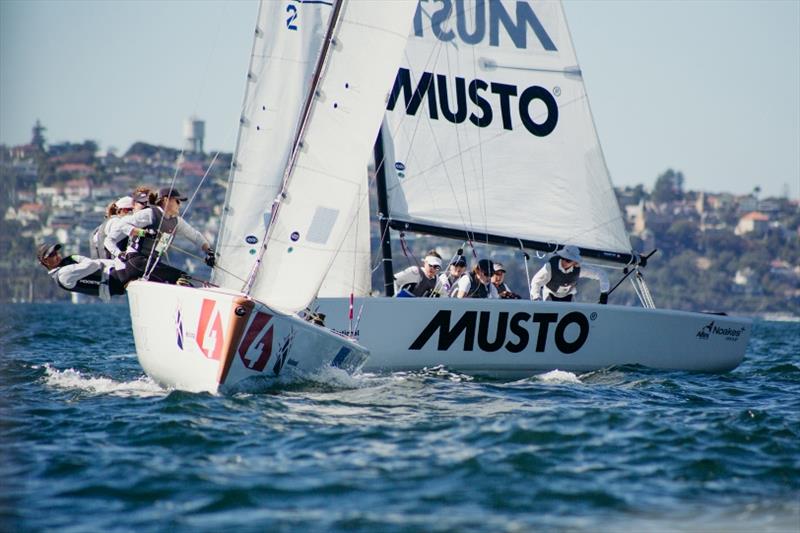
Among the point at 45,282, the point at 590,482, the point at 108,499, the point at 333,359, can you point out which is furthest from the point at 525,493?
the point at 45,282

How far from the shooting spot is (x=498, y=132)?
531 inches

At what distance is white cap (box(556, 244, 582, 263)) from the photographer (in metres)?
13.0

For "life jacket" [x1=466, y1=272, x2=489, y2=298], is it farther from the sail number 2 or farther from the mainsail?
the sail number 2

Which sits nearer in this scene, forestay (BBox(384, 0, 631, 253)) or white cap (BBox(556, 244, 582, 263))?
white cap (BBox(556, 244, 582, 263))

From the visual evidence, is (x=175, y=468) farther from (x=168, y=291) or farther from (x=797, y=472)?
(x=797, y=472)

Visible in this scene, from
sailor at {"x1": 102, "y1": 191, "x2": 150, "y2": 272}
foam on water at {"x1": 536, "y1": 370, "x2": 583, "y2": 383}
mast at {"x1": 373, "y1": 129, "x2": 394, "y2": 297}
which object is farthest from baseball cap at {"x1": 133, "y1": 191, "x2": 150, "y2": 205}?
foam on water at {"x1": 536, "y1": 370, "x2": 583, "y2": 383}

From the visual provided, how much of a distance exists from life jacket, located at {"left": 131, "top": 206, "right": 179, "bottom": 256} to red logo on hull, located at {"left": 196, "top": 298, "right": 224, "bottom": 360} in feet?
4.17

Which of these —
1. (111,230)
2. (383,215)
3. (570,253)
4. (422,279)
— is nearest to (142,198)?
(111,230)

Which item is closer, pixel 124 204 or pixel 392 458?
pixel 392 458

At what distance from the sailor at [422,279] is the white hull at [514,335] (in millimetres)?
992

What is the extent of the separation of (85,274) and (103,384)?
0.91m

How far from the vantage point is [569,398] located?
10156mm

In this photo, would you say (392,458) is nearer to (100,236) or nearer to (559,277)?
(100,236)

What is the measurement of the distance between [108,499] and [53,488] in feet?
1.30
